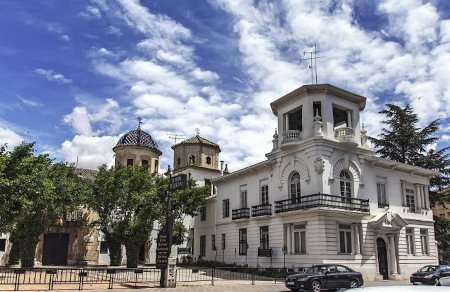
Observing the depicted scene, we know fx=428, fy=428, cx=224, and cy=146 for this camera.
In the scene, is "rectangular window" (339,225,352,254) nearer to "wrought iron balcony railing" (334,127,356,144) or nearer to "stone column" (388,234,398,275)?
"stone column" (388,234,398,275)

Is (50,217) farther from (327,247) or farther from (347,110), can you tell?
(347,110)

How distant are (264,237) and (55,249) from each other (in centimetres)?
2179

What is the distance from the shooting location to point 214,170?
48.8m

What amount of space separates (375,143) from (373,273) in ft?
52.2

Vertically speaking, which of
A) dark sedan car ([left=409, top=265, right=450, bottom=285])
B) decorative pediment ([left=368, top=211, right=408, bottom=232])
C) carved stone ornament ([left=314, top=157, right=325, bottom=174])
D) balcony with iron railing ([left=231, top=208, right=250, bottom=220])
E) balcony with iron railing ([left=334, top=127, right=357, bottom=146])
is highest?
balcony with iron railing ([left=334, top=127, right=357, bottom=146])

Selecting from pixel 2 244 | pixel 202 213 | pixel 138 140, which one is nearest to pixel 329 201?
pixel 202 213

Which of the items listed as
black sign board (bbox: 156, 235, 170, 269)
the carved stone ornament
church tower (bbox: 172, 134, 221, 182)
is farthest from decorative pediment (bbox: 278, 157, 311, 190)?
church tower (bbox: 172, 134, 221, 182)

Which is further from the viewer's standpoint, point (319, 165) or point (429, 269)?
point (319, 165)

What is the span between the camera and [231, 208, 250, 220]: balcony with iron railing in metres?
33.7

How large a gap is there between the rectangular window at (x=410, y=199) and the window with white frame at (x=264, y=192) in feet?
35.4

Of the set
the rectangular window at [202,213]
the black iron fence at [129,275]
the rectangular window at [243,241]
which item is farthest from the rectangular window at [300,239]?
the rectangular window at [202,213]

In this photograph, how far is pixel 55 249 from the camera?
41.3m

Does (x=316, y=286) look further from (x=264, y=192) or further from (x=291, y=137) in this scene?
(x=264, y=192)

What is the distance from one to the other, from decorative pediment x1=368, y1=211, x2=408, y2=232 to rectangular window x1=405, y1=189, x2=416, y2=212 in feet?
10.1
